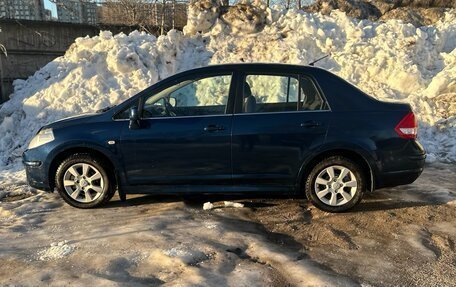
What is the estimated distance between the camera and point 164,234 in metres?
4.39

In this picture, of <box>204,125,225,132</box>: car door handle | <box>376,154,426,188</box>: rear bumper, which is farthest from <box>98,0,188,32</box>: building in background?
<box>376,154,426,188</box>: rear bumper

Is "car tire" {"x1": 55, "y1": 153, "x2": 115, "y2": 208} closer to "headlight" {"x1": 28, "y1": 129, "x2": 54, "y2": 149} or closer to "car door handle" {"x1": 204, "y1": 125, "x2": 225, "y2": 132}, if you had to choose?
"headlight" {"x1": 28, "y1": 129, "x2": 54, "y2": 149}

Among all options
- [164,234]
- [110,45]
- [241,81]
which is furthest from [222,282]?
[110,45]

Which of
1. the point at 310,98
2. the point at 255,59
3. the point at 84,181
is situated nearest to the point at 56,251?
the point at 84,181

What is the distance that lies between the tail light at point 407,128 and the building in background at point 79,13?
1075 centimetres

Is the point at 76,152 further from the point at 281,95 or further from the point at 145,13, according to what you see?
the point at 145,13

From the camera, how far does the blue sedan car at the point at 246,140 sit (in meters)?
4.89

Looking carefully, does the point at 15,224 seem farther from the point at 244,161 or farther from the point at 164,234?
the point at 244,161

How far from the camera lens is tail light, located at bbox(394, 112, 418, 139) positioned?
4887 mm

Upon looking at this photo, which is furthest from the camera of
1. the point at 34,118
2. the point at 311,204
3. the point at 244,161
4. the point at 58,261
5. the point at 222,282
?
the point at 34,118

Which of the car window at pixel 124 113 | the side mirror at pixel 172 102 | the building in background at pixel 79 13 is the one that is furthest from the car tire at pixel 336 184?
the building in background at pixel 79 13

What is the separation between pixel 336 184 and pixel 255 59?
7.22 m

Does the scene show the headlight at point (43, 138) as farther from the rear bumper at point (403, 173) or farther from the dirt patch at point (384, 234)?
the rear bumper at point (403, 173)

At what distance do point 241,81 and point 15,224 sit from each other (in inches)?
121
